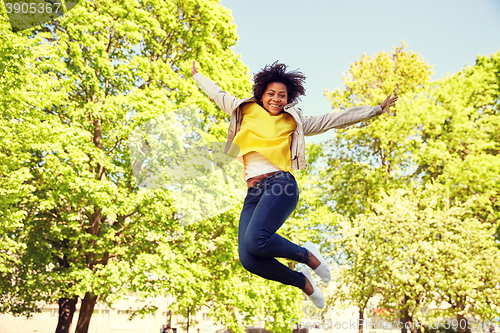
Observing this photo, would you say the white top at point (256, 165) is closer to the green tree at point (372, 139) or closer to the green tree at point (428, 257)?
the green tree at point (428, 257)

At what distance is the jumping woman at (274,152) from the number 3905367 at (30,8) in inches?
429

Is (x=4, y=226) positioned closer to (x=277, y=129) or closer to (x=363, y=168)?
(x=277, y=129)

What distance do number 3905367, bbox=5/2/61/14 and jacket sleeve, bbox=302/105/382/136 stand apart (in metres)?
11.6

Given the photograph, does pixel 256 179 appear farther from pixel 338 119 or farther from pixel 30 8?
pixel 30 8

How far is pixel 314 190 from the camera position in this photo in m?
20.6

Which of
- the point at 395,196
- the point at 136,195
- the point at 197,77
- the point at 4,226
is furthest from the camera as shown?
the point at 395,196

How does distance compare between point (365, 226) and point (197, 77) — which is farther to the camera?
point (365, 226)

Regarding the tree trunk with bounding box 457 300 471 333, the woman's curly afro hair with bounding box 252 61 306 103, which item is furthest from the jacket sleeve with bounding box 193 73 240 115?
the tree trunk with bounding box 457 300 471 333

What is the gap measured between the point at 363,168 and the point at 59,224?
14.6 meters

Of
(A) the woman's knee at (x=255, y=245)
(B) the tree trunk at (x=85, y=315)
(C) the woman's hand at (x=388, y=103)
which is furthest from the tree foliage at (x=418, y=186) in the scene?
(A) the woman's knee at (x=255, y=245)

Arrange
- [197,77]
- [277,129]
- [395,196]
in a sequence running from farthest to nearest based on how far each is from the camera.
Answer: [395,196] → [197,77] → [277,129]

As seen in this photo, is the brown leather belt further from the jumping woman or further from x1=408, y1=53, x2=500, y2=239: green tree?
x1=408, y1=53, x2=500, y2=239: green tree

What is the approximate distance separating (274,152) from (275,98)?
1.64 ft

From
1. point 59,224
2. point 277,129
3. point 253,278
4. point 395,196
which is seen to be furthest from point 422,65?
point 277,129
